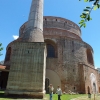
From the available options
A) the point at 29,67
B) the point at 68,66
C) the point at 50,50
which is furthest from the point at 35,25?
the point at 68,66

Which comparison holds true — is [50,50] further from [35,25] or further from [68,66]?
[35,25]

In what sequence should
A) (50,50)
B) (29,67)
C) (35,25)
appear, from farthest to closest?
(50,50) → (35,25) → (29,67)

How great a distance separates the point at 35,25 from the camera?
12719 millimetres

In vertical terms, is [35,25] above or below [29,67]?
above

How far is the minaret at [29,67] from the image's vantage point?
962 centimetres

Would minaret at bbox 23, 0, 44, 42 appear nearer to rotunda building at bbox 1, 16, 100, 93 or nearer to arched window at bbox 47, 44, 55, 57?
rotunda building at bbox 1, 16, 100, 93

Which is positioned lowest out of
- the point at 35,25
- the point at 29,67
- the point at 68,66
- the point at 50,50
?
the point at 29,67

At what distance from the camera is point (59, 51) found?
17.8 m

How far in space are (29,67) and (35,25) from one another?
14.5 ft

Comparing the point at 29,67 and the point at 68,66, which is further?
the point at 68,66

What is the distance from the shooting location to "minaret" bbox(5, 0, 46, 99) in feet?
31.6

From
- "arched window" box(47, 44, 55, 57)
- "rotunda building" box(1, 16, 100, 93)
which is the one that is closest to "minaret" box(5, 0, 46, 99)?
"rotunda building" box(1, 16, 100, 93)

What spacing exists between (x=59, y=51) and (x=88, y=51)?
21.3 feet

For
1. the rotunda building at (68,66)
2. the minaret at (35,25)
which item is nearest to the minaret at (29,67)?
the minaret at (35,25)
